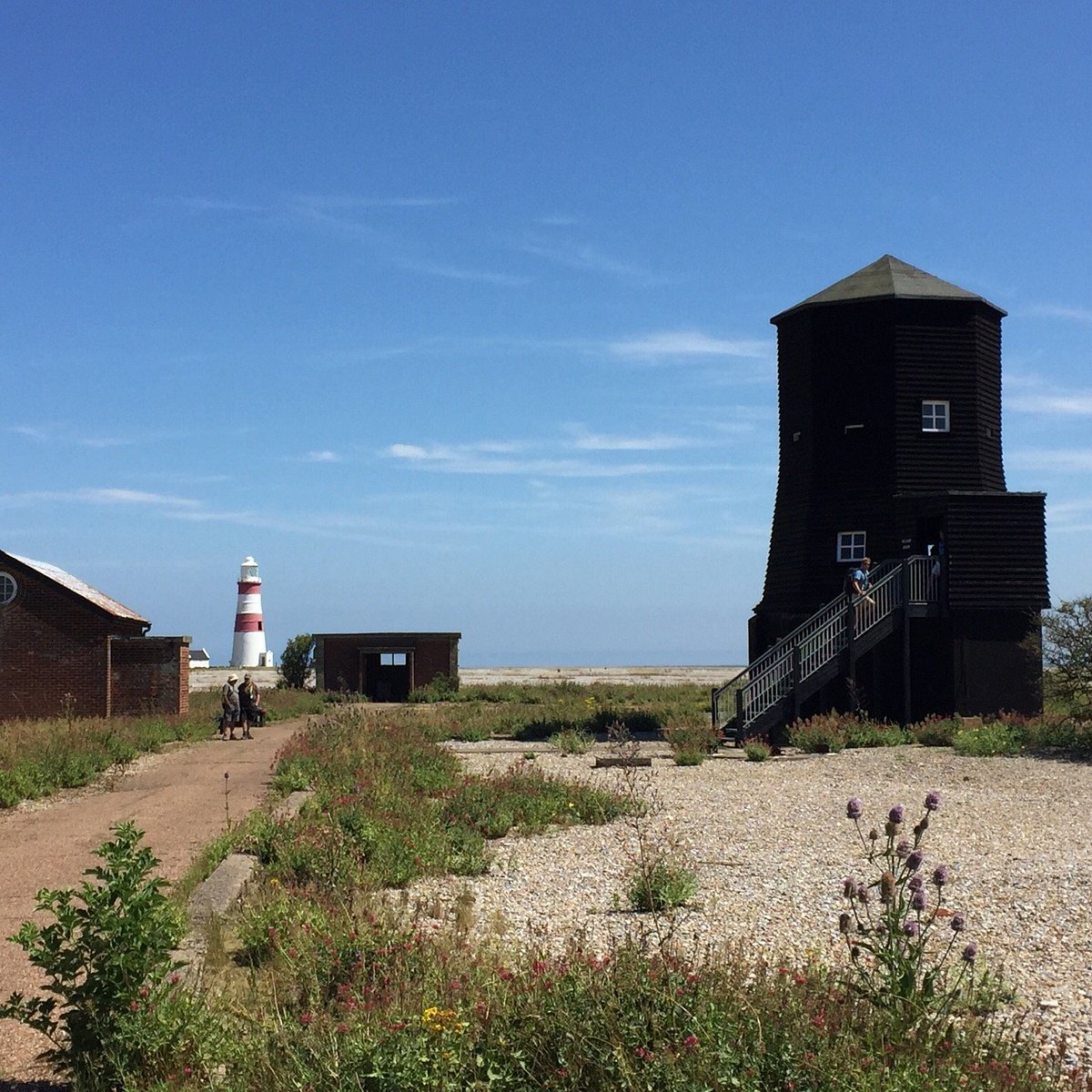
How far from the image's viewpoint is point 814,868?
11633mm

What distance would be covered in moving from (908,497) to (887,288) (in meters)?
5.52

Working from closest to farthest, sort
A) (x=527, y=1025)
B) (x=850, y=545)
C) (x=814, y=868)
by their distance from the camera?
1. (x=527, y=1025)
2. (x=814, y=868)
3. (x=850, y=545)

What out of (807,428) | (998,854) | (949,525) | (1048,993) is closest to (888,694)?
(949,525)

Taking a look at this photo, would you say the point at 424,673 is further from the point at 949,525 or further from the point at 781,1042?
the point at 781,1042

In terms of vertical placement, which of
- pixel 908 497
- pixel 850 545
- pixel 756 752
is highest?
pixel 908 497

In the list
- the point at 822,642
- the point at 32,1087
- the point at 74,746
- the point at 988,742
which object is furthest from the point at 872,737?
the point at 32,1087

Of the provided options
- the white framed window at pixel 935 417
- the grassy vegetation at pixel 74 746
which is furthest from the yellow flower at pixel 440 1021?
the white framed window at pixel 935 417

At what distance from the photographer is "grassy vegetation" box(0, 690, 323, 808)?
1783 centimetres

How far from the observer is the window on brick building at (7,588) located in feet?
107

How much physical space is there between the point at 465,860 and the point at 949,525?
1988cm

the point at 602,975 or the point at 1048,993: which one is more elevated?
the point at 602,975

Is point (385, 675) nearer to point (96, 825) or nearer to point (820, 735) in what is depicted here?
point (820, 735)

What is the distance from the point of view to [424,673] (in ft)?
160

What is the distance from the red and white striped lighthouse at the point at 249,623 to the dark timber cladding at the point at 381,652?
47.4 feet
